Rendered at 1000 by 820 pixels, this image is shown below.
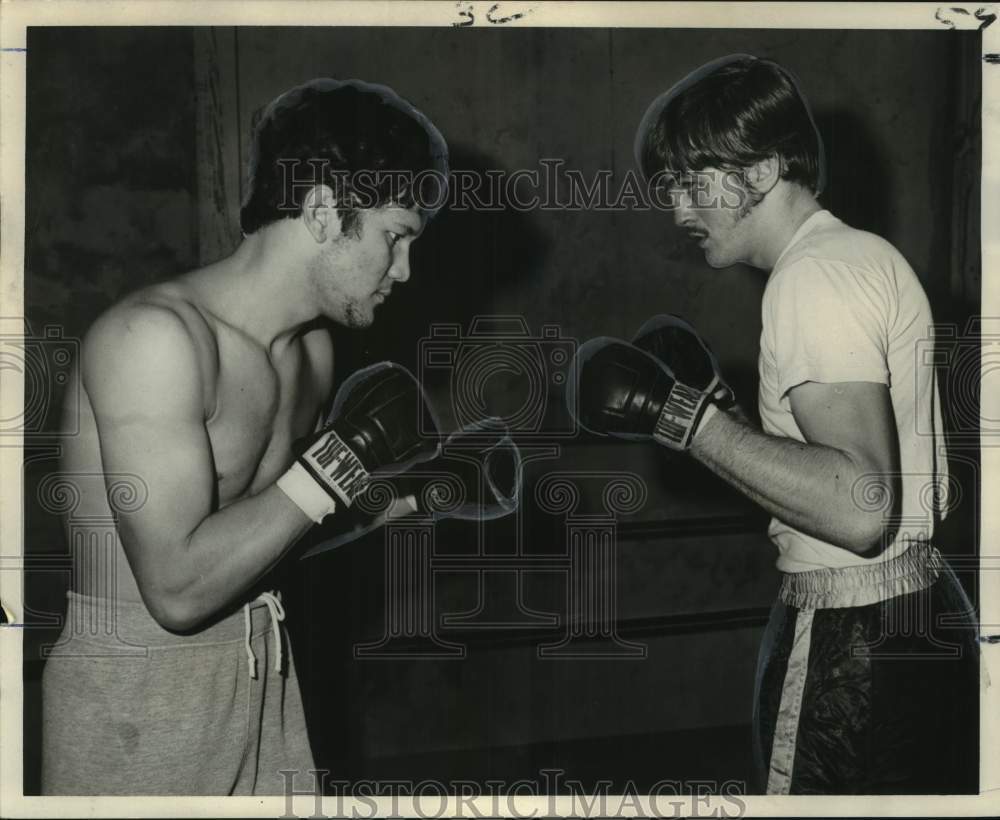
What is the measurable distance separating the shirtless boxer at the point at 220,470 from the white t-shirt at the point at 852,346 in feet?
2.65

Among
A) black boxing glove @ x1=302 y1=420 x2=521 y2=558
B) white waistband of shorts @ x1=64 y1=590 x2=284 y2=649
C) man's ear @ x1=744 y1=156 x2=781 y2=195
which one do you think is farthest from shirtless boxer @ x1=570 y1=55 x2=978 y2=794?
white waistband of shorts @ x1=64 y1=590 x2=284 y2=649

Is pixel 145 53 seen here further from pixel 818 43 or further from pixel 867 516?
pixel 867 516

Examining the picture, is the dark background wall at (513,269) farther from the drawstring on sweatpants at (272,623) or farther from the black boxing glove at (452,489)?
the drawstring on sweatpants at (272,623)

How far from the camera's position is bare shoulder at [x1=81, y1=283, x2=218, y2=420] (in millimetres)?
1951

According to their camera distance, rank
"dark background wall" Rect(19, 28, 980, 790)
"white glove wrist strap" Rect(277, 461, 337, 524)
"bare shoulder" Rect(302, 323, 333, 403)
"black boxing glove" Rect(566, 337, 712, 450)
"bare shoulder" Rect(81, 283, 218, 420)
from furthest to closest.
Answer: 1. "dark background wall" Rect(19, 28, 980, 790)
2. "bare shoulder" Rect(302, 323, 333, 403)
3. "black boxing glove" Rect(566, 337, 712, 450)
4. "white glove wrist strap" Rect(277, 461, 337, 524)
5. "bare shoulder" Rect(81, 283, 218, 420)

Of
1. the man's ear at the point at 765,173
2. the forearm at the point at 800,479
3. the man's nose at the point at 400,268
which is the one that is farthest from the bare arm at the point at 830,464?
the man's nose at the point at 400,268

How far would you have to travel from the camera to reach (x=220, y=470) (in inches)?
81.7

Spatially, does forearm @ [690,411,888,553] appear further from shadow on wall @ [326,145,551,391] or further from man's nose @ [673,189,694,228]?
shadow on wall @ [326,145,551,391]

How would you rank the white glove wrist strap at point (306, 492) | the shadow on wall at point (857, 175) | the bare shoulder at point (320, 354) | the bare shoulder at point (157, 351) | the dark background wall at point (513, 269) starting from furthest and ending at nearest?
the shadow on wall at point (857, 175) → the dark background wall at point (513, 269) → the bare shoulder at point (320, 354) → the white glove wrist strap at point (306, 492) → the bare shoulder at point (157, 351)

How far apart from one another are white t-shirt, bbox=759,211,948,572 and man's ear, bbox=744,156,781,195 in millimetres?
133

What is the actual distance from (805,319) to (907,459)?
0.40 meters

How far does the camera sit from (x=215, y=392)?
2.03 metres

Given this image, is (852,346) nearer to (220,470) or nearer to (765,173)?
(765,173)

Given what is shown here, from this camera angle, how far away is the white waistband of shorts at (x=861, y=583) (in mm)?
2078
